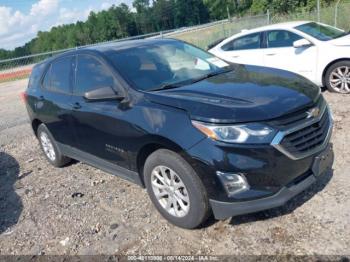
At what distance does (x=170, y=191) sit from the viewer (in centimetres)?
363

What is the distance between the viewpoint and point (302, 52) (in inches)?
303

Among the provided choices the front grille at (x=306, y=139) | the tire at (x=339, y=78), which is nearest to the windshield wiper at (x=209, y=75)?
the front grille at (x=306, y=139)

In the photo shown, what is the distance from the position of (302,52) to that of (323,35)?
0.61 meters

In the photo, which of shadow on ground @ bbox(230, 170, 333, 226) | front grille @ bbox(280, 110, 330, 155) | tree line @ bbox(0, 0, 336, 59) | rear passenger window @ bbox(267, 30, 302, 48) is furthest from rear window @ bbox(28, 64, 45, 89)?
tree line @ bbox(0, 0, 336, 59)

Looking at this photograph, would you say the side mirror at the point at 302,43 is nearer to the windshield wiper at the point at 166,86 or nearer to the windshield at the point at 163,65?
the windshield at the point at 163,65

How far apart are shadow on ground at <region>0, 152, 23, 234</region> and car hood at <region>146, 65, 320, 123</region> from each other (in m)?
2.47

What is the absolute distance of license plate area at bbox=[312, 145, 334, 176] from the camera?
332 cm

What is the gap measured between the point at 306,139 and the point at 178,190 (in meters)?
1.25

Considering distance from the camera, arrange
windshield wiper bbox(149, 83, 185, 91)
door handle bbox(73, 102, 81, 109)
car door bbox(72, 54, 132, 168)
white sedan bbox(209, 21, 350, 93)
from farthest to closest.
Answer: white sedan bbox(209, 21, 350, 93), door handle bbox(73, 102, 81, 109), car door bbox(72, 54, 132, 168), windshield wiper bbox(149, 83, 185, 91)

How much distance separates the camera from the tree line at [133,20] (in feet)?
244

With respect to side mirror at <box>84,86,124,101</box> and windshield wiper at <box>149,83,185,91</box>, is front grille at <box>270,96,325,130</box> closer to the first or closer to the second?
windshield wiper at <box>149,83,185,91</box>

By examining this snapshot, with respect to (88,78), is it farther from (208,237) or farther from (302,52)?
(302,52)

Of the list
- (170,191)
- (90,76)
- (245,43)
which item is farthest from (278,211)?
(245,43)

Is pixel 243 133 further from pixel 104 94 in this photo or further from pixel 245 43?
pixel 245 43
